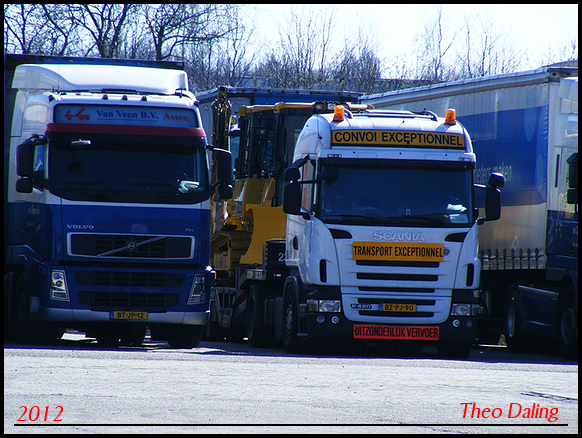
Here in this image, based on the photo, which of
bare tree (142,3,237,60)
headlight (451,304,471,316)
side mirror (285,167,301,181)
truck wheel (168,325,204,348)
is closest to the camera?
headlight (451,304,471,316)

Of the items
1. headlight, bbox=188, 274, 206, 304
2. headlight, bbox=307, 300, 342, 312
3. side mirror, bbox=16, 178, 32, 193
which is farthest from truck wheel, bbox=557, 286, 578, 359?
side mirror, bbox=16, 178, 32, 193

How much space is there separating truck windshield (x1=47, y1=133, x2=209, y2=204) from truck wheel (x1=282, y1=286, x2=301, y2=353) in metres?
2.06

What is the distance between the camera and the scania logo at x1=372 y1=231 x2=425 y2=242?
14500 mm

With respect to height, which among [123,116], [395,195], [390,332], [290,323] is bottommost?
[290,323]

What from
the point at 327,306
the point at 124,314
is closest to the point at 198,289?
the point at 124,314

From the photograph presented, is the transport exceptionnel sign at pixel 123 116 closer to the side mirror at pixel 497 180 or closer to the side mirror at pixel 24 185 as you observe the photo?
the side mirror at pixel 24 185

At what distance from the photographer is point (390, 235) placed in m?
14.5

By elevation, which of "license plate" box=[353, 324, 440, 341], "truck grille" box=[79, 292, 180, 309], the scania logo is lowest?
"license plate" box=[353, 324, 440, 341]

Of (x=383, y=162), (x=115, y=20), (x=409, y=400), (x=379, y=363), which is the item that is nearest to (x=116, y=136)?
(x=383, y=162)

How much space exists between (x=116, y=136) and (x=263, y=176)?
4.45 m

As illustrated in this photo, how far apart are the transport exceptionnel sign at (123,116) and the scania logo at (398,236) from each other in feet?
10.1

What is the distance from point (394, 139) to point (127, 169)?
3.82 meters

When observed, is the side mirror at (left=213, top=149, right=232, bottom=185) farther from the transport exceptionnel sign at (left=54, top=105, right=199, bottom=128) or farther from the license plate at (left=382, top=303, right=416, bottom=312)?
the license plate at (left=382, top=303, right=416, bottom=312)

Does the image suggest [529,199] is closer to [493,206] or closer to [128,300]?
[493,206]
